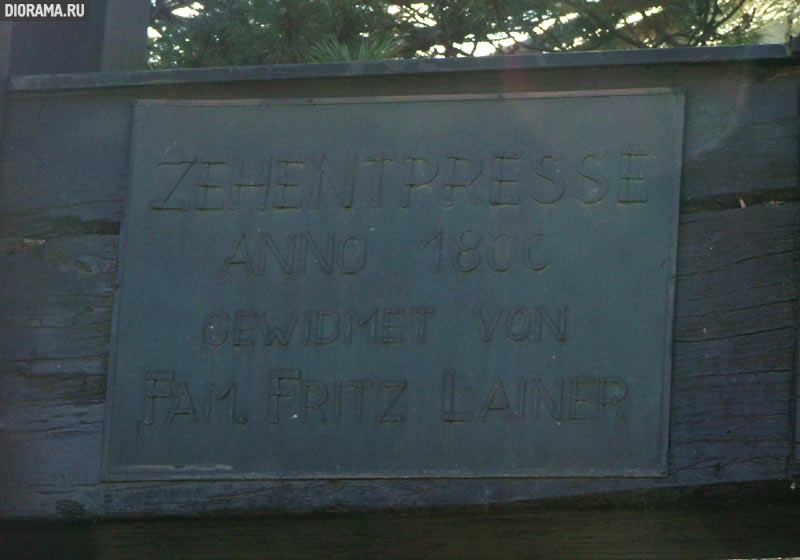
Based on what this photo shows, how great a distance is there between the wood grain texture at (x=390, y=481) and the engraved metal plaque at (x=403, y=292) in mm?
36

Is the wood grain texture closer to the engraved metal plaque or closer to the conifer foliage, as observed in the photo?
the engraved metal plaque

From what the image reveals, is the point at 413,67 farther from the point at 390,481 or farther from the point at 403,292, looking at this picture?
the point at 390,481

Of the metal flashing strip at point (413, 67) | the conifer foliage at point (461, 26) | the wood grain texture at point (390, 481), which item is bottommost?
the wood grain texture at point (390, 481)

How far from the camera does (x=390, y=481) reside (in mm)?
2266

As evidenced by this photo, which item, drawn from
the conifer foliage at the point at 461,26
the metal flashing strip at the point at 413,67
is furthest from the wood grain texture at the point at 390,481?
the conifer foliage at the point at 461,26

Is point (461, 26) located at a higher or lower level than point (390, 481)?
higher

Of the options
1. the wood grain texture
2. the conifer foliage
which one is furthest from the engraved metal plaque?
the conifer foliage

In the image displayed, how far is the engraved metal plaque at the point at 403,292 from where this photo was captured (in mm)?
2217

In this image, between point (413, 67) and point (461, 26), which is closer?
point (413, 67)

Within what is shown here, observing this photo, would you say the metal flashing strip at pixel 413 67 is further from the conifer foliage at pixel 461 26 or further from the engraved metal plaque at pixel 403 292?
the conifer foliage at pixel 461 26

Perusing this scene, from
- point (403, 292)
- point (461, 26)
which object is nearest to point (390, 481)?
point (403, 292)

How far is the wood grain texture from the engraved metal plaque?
36 mm

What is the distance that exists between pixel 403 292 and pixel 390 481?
13.8 inches

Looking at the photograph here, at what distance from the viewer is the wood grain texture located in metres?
2.17
